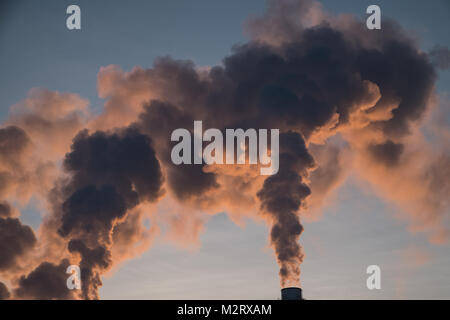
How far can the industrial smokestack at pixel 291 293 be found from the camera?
46.3m

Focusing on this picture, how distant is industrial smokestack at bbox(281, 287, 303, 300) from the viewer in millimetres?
46281

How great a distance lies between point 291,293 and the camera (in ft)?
153
